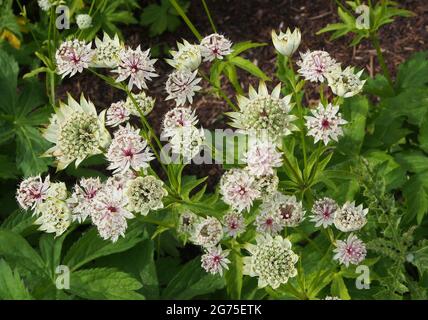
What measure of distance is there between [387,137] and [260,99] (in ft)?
2.86

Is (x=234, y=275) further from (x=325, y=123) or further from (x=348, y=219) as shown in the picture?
(x=325, y=123)

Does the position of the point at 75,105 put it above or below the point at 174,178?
above

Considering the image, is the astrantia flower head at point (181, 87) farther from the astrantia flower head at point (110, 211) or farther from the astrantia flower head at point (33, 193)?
the astrantia flower head at point (33, 193)

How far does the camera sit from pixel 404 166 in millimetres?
2262

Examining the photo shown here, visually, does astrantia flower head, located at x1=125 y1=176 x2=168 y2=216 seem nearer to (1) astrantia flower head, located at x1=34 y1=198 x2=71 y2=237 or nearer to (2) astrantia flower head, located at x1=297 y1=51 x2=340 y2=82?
(1) astrantia flower head, located at x1=34 y1=198 x2=71 y2=237

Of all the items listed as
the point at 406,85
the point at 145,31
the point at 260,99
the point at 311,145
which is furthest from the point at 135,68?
the point at 145,31

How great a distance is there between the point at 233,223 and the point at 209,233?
0.08 meters

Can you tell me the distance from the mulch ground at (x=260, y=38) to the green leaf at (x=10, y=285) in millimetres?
1311

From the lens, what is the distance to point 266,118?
1641 mm

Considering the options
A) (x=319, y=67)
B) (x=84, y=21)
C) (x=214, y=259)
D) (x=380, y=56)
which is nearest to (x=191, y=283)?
(x=214, y=259)

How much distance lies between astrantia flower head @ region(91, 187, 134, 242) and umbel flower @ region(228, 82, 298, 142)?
352mm

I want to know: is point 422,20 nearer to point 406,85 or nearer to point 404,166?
point 406,85

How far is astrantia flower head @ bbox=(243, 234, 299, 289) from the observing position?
5.54 ft
